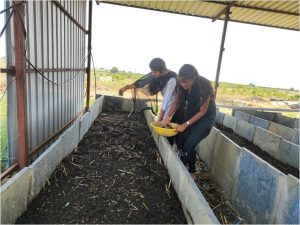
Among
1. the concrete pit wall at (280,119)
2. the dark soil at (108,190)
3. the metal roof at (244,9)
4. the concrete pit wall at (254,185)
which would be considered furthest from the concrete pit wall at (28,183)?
the concrete pit wall at (280,119)

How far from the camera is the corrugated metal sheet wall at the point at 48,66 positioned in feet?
11.2

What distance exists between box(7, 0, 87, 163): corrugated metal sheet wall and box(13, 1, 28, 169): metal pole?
0.20 metres

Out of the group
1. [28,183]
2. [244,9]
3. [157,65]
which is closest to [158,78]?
[157,65]

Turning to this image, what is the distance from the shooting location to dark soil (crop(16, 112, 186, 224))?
2.64 m

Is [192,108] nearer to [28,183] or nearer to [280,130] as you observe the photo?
[28,183]

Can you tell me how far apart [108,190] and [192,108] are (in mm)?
1567

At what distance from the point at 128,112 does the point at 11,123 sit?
5.38m

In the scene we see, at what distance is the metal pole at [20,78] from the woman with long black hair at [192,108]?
176cm

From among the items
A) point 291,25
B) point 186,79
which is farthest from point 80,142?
point 291,25

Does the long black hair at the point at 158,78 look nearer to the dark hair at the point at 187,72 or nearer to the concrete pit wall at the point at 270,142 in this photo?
the dark hair at the point at 187,72

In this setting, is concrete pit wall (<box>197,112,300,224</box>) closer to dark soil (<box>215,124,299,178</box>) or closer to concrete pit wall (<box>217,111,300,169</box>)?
dark soil (<box>215,124,299,178</box>)

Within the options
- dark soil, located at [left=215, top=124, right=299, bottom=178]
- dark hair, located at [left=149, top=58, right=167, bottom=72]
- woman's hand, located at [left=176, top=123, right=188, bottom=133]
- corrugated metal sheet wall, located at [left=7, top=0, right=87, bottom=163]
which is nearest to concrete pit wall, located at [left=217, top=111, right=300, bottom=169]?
dark soil, located at [left=215, top=124, right=299, bottom=178]

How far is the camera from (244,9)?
7.40 meters

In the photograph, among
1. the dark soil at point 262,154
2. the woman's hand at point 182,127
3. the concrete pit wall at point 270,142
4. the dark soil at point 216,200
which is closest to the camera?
the dark soil at point 216,200
